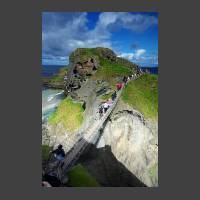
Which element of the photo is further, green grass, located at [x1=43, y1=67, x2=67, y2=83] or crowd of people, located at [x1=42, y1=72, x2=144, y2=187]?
green grass, located at [x1=43, y1=67, x2=67, y2=83]

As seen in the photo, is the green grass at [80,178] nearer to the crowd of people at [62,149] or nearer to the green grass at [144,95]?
the crowd of people at [62,149]

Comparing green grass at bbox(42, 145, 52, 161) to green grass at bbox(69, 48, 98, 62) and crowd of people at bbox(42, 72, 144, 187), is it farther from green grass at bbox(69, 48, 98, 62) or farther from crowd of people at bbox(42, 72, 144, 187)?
green grass at bbox(69, 48, 98, 62)

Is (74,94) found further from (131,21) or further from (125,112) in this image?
(131,21)

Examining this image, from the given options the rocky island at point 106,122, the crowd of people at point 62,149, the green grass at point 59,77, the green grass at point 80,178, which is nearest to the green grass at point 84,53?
the rocky island at point 106,122

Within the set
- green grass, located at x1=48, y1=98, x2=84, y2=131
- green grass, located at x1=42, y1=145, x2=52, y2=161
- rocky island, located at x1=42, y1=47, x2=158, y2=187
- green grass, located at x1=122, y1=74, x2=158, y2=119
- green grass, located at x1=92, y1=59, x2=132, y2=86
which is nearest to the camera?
green grass, located at x1=42, y1=145, x2=52, y2=161

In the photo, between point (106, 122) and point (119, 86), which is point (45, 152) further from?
point (119, 86)

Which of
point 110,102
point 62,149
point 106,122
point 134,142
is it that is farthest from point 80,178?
point 110,102

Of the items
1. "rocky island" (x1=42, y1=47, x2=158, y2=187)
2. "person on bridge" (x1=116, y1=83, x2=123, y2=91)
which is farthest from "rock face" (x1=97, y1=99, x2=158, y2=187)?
"person on bridge" (x1=116, y1=83, x2=123, y2=91)

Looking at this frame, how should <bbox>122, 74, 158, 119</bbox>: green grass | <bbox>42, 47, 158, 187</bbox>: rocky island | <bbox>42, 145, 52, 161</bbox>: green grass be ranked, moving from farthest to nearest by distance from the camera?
<bbox>122, 74, 158, 119</bbox>: green grass → <bbox>42, 47, 158, 187</bbox>: rocky island → <bbox>42, 145, 52, 161</bbox>: green grass
